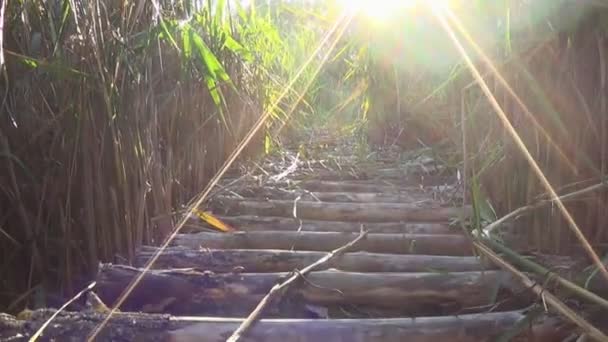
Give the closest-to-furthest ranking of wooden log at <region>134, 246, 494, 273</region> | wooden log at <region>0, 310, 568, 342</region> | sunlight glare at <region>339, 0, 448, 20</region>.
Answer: wooden log at <region>0, 310, 568, 342</region> → wooden log at <region>134, 246, 494, 273</region> → sunlight glare at <region>339, 0, 448, 20</region>

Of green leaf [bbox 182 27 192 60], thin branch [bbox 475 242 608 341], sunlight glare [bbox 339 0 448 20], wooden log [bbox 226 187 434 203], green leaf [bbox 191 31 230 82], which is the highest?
sunlight glare [bbox 339 0 448 20]

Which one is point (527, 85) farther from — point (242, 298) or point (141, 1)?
point (141, 1)

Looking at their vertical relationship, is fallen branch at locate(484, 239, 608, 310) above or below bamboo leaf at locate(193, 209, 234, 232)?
below

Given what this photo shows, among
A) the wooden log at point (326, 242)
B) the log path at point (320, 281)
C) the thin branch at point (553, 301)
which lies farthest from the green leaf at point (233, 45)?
the thin branch at point (553, 301)

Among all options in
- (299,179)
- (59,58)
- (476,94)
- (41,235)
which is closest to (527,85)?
(476,94)

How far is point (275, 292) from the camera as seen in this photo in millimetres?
1293

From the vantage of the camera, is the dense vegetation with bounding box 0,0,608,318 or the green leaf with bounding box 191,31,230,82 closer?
the dense vegetation with bounding box 0,0,608,318

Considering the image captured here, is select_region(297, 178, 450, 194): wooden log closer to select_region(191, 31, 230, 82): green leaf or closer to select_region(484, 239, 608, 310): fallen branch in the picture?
select_region(191, 31, 230, 82): green leaf

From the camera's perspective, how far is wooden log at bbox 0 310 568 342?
109 centimetres

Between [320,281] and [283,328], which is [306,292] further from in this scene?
[283,328]

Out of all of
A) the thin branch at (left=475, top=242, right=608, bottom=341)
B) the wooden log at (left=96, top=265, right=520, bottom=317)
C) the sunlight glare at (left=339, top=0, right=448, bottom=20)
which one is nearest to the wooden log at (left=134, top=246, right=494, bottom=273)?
the wooden log at (left=96, top=265, right=520, bottom=317)

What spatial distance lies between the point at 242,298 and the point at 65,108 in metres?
0.60

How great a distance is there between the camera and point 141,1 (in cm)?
165

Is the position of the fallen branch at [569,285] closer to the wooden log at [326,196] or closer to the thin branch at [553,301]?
the thin branch at [553,301]
